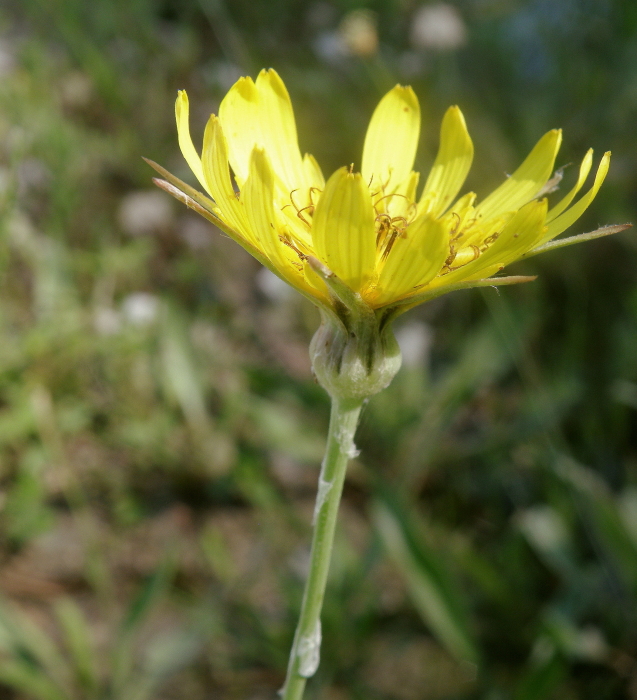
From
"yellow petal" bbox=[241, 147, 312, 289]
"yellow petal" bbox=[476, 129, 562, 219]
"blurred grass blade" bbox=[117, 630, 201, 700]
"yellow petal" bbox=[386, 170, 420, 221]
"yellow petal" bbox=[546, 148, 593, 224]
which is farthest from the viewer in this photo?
"blurred grass blade" bbox=[117, 630, 201, 700]

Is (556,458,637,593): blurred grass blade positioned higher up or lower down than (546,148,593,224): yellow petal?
lower down

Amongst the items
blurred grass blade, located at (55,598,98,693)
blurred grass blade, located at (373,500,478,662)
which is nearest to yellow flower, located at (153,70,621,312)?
blurred grass blade, located at (373,500,478,662)

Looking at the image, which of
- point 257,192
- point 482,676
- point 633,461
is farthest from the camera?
point 633,461

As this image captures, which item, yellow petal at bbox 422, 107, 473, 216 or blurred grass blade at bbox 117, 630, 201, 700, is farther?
blurred grass blade at bbox 117, 630, 201, 700

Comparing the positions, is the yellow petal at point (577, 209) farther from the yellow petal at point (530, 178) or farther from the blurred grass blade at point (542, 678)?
the blurred grass blade at point (542, 678)

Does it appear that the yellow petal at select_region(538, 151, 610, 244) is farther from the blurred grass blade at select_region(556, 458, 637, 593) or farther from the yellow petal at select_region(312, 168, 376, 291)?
the blurred grass blade at select_region(556, 458, 637, 593)

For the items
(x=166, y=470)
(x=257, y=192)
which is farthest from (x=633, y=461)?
(x=257, y=192)

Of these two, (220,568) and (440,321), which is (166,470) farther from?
(440,321)

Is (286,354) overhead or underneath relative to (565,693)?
overhead
